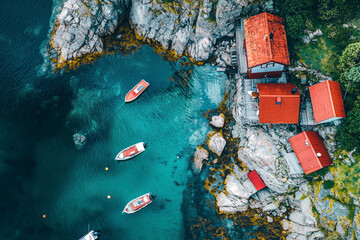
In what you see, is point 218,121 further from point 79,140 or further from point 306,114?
point 79,140

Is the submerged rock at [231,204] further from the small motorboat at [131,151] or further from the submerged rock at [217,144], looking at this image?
the small motorboat at [131,151]

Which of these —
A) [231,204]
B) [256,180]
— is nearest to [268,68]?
[256,180]

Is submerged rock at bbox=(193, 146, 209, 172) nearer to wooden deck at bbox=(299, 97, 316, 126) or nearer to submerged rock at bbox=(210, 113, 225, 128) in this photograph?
submerged rock at bbox=(210, 113, 225, 128)

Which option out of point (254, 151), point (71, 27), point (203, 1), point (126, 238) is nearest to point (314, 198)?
point (254, 151)

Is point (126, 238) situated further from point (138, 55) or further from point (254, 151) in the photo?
point (138, 55)

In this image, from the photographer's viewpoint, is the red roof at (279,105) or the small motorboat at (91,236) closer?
the red roof at (279,105)

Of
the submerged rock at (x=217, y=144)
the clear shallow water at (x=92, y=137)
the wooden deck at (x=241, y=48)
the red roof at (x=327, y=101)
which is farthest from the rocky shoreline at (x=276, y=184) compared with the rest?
the clear shallow water at (x=92, y=137)
